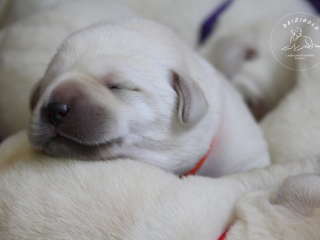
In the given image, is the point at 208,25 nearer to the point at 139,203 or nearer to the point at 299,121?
the point at 299,121

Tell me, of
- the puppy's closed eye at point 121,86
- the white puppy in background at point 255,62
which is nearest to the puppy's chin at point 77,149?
the puppy's closed eye at point 121,86

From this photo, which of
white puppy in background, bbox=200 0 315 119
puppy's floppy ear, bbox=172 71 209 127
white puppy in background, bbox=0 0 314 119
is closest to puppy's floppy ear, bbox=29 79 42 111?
puppy's floppy ear, bbox=172 71 209 127

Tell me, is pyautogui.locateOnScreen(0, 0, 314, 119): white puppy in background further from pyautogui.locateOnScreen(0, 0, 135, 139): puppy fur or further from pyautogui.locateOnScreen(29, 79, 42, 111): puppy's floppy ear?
pyautogui.locateOnScreen(29, 79, 42, 111): puppy's floppy ear

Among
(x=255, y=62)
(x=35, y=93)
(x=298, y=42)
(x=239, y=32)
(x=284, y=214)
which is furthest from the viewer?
(x=239, y=32)

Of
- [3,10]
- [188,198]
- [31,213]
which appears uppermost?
[188,198]

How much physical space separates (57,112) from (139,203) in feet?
1.52

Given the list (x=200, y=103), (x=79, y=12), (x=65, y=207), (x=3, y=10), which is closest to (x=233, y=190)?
(x=200, y=103)

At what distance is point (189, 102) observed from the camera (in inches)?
61.7

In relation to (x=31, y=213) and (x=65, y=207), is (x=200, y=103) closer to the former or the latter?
(x=65, y=207)

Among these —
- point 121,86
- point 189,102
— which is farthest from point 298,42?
point 121,86

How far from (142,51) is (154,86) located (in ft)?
0.54

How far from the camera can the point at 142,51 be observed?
1623 millimetres

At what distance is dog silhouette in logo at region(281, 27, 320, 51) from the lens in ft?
8.30

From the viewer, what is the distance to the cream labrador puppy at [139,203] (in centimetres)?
127
